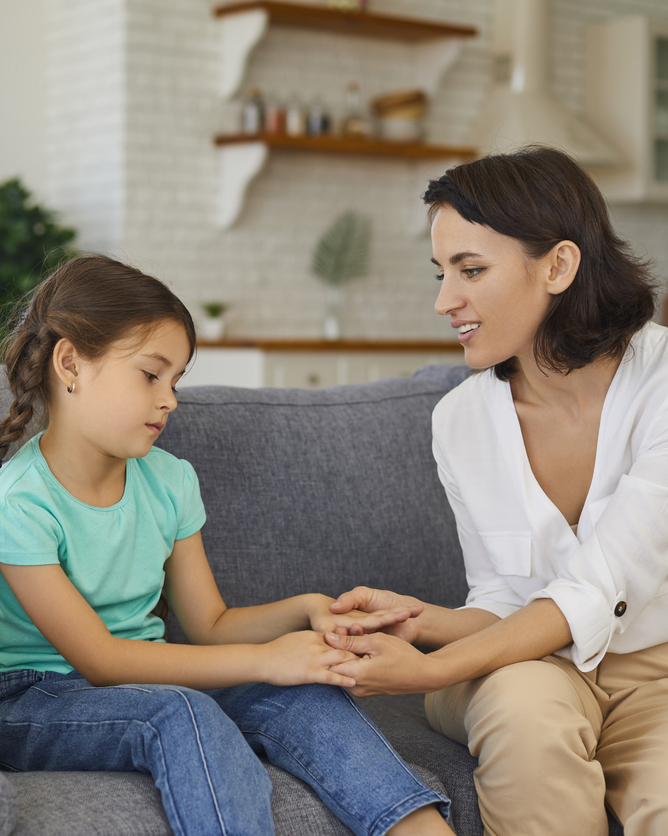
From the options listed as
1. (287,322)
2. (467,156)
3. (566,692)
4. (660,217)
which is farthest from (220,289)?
(566,692)

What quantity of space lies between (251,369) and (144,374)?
2826 millimetres

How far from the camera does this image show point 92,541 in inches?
51.8

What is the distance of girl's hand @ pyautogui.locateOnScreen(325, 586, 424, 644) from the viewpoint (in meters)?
1.36

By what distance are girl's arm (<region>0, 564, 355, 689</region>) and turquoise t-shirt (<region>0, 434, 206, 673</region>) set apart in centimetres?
4

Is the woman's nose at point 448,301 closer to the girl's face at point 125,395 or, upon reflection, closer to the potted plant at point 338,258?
the girl's face at point 125,395

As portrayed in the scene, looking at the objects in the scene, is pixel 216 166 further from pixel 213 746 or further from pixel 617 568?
pixel 213 746

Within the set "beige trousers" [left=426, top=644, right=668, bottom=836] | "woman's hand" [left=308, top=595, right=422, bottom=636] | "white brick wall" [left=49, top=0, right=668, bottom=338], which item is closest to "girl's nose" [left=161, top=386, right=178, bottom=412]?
"woman's hand" [left=308, top=595, right=422, bottom=636]

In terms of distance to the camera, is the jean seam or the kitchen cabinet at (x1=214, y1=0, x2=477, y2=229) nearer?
the jean seam

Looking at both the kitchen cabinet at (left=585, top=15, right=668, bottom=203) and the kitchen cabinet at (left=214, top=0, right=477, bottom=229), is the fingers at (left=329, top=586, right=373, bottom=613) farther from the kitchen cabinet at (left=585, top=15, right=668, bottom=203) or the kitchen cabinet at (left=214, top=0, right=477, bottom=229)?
the kitchen cabinet at (left=585, top=15, right=668, bottom=203)

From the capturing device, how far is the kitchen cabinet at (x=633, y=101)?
5199 mm

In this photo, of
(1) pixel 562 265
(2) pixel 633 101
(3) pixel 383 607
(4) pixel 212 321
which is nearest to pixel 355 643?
(3) pixel 383 607

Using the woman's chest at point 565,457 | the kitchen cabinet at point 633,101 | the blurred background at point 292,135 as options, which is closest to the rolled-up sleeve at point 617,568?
the woman's chest at point 565,457

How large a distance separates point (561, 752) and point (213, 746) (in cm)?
41

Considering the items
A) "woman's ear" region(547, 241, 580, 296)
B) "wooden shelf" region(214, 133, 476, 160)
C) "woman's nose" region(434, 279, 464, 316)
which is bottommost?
"woman's nose" region(434, 279, 464, 316)
